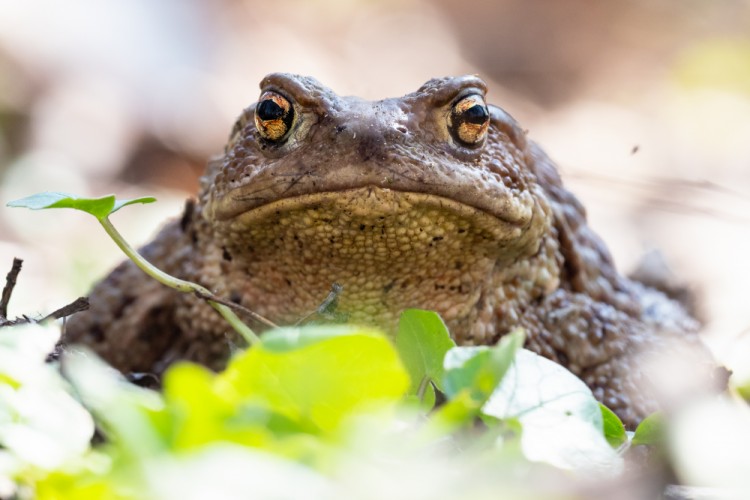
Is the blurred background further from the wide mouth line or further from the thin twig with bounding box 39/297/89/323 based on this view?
the thin twig with bounding box 39/297/89/323

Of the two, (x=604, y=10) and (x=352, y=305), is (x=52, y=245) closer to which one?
(x=352, y=305)

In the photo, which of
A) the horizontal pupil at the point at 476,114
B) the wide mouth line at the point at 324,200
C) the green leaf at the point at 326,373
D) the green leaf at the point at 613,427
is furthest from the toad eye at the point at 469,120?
the green leaf at the point at 326,373

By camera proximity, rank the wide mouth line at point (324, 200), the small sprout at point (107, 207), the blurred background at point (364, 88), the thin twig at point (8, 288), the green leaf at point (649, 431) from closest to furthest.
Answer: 1. the green leaf at point (649, 431)
2. the small sprout at point (107, 207)
3. the thin twig at point (8, 288)
4. the wide mouth line at point (324, 200)
5. the blurred background at point (364, 88)

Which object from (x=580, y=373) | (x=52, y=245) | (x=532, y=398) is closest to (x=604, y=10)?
(x=52, y=245)

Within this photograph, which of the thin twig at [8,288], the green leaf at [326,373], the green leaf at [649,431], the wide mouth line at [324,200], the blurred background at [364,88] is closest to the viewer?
the green leaf at [326,373]

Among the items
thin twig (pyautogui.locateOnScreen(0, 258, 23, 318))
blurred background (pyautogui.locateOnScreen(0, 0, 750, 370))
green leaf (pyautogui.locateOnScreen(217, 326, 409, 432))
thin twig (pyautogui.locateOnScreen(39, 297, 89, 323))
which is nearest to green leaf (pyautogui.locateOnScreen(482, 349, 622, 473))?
green leaf (pyautogui.locateOnScreen(217, 326, 409, 432))

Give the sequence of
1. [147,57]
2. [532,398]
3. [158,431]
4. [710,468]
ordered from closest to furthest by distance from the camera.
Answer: [158,431] < [710,468] < [532,398] < [147,57]

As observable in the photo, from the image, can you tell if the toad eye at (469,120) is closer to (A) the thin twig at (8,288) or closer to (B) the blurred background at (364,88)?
(A) the thin twig at (8,288)
